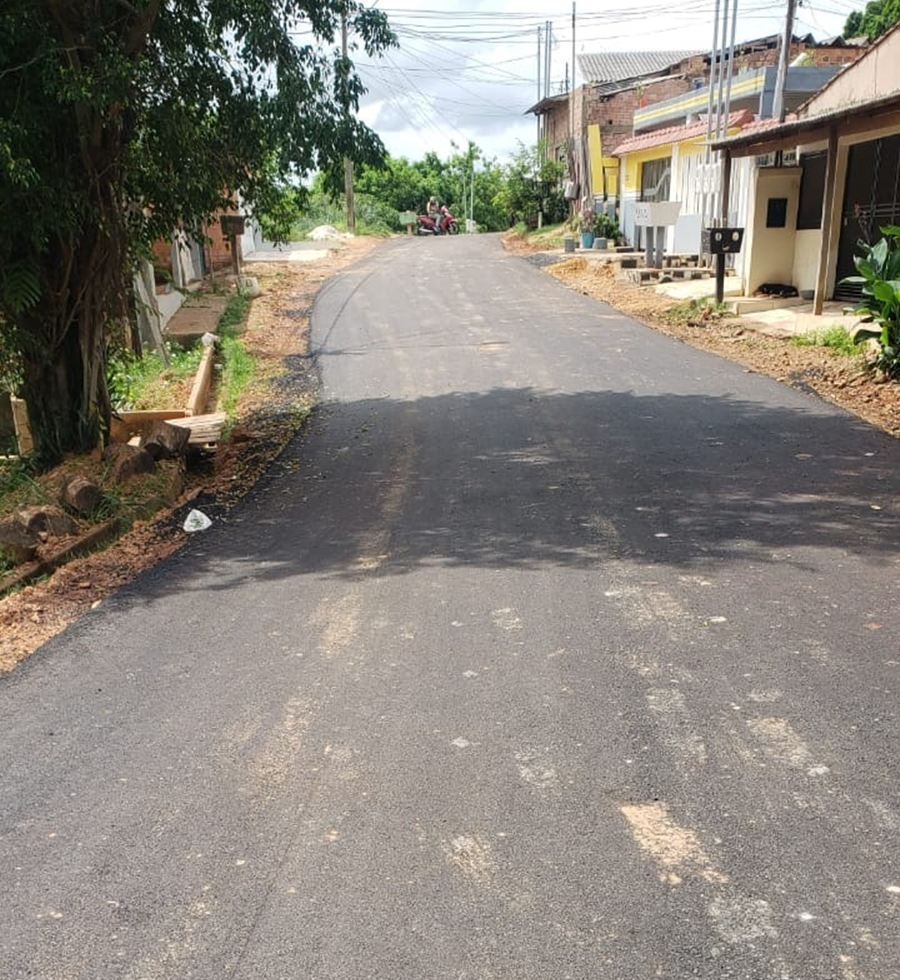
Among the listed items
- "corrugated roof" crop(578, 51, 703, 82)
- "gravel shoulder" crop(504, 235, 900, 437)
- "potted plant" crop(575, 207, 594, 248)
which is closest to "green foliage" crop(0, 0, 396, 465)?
"gravel shoulder" crop(504, 235, 900, 437)

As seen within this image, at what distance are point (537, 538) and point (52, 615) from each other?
9.43 feet

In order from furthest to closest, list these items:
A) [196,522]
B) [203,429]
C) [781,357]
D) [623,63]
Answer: [623,63], [781,357], [203,429], [196,522]

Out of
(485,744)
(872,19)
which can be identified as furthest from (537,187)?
(485,744)

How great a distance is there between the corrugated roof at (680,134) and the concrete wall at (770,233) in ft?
17.6

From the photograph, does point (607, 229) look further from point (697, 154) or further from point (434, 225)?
point (434, 225)

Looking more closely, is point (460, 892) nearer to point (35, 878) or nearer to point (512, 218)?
point (35, 878)

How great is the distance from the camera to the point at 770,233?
16703mm

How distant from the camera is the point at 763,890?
2566mm

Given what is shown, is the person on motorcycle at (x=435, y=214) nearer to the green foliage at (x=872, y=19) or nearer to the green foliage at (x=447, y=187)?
the green foliage at (x=447, y=187)

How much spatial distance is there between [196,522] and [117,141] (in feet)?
10.7

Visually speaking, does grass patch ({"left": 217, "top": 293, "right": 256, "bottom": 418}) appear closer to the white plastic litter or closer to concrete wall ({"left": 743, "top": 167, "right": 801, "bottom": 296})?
the white plastic litter

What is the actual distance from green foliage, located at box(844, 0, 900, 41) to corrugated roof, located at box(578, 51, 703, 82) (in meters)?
6.91

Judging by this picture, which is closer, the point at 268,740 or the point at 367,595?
the point at 268,740

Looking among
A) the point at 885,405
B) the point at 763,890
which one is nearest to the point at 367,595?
the point at 763,890
